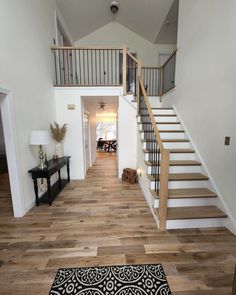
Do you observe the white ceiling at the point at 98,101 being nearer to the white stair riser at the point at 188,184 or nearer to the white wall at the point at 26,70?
the white wall at the point at 26,70

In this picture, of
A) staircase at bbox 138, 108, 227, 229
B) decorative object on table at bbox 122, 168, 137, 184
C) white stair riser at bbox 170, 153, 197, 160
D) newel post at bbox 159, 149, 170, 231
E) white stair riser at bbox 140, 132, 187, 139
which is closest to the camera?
newel post at bbox 159, 149, 170, 231

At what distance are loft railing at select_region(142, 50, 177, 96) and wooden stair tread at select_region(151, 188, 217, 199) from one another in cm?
292

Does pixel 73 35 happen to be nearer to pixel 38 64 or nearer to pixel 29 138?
pixel 38 64

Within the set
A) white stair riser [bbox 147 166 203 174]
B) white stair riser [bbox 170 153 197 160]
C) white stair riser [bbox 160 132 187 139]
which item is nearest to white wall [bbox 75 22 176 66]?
white stair riser [bbox 160 132 187 139]

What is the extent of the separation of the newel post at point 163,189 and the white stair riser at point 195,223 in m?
0.11

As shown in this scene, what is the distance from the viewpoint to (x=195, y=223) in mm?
2348

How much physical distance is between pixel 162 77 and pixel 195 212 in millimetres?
4433

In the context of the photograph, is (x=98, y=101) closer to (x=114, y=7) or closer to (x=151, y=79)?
(x=151, y=79)

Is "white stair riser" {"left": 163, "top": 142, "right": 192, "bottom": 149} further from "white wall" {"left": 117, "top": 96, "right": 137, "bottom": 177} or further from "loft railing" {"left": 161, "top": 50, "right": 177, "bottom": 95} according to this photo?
"loft railing" {"left": 161, "top": 50, "right": 177, "bottom": 95}

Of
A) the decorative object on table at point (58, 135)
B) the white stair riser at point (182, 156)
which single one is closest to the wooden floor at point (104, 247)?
the white stair riser at point (182, 156)

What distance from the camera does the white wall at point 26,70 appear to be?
2367mm

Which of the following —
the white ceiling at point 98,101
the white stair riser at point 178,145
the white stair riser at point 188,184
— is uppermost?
the white ceiling at point 98,101

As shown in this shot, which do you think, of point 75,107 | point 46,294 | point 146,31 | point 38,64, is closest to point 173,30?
point 146,31

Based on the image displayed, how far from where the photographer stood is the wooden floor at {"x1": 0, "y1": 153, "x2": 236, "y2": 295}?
1564mm
